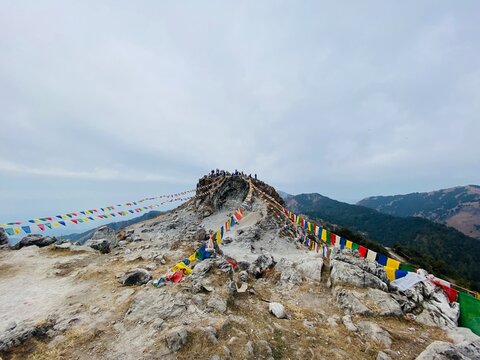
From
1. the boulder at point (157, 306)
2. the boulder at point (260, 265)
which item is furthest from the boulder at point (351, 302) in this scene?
the boulder at point (157, 306)

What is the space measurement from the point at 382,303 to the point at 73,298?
1678cm

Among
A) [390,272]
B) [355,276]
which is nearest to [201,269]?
[355,276]

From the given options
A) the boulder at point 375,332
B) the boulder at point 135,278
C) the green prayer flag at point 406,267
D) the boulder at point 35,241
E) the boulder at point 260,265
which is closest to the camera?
the boulder at point 375,332

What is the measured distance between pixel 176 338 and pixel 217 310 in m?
2.71

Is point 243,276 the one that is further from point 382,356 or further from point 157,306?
point 382,356

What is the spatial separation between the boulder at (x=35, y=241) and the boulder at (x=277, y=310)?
2607 cm

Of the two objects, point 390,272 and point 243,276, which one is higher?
point 390,272

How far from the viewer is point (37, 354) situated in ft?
29.7

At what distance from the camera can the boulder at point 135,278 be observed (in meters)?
14.9

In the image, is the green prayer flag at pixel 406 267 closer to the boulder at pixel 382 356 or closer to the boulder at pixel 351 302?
the boulder at pixel 351 302

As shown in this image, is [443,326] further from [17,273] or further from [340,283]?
[17,273]

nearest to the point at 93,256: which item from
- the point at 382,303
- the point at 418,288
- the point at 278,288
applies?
the point at 278,288

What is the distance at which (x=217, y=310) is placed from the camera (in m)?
11.8

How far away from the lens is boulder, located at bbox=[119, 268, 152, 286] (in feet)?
49.0
